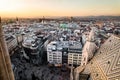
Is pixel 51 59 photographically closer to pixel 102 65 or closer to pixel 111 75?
pixel 102 65

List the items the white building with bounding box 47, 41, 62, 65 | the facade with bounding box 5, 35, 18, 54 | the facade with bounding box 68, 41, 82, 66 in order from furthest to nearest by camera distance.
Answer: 1. the facade with bounding box 5, 35, 18, 54
2. the white building with bounding box 47, 41, 62, 65
3. the facade with bounding box 68, 41, 82, 66

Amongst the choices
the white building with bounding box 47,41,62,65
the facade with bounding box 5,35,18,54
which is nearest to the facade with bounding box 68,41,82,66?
the white building with bounding box 47,41,62,65

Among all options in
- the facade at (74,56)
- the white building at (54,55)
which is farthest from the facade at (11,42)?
the facade at (74,56)

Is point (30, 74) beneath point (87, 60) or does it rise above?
beneath

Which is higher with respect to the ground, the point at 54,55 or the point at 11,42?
the point at 11,42

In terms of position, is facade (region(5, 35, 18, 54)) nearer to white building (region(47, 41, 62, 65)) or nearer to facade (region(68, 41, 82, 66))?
white building (region(47, 41, 62, 65))

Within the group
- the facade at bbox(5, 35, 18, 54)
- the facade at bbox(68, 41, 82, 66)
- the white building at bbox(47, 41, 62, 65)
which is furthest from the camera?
the facade at bbox(5, 35, 18, 54)

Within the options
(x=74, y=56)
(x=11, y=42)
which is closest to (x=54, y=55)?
(x=74, y=56)

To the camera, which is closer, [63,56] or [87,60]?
[87,60]

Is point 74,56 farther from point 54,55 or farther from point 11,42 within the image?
point 11,42

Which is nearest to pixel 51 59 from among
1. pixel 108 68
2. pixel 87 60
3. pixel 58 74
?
pixel 58 74

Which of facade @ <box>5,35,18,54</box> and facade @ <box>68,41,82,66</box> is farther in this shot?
facade @ <box>5,35,18,54</box>
